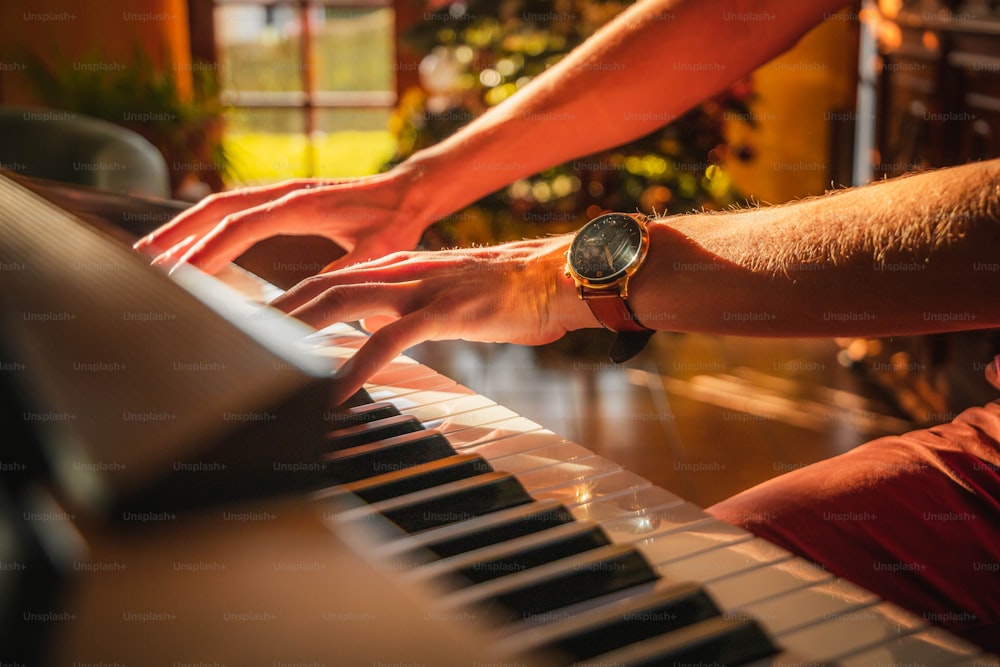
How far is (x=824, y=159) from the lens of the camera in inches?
188

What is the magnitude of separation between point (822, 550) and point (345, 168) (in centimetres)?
467

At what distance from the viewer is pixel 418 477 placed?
681 mm

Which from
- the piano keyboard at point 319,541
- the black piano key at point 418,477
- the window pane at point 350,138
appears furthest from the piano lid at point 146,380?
the window pane at point 350,138

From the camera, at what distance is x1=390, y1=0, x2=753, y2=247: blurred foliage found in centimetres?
312

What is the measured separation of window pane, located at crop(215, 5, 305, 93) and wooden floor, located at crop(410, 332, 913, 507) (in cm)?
215

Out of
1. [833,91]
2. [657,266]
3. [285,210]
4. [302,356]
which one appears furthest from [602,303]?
[833,91]

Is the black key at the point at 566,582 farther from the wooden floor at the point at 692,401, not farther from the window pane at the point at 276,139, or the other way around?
the window pane at the point at 276,139

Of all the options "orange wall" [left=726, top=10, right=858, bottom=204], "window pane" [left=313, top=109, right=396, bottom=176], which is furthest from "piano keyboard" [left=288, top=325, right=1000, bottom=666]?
"window pane" [left=313, top=109, right=396, bottom=176]

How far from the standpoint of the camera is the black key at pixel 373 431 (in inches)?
28.9

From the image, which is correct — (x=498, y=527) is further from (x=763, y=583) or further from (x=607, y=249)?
(x=607, y=249)

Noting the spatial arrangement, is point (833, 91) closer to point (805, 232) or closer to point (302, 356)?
point (805, 232)

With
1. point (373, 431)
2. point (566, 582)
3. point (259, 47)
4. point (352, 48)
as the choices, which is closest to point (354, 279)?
point (373, 431)

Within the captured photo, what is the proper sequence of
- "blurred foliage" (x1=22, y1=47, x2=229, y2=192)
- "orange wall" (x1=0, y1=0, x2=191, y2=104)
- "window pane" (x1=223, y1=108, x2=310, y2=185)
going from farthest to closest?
"window pane" (x1=223, y1=108, x2=310, y2=185)
"orange wall" (x1=0, y1=0, x2=191, y2=104)
"blurred foliage" (x1=22, y1=47, x2=229, y2=192)

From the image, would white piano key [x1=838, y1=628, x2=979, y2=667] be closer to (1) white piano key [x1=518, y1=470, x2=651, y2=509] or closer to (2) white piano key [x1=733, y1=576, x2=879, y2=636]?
(2) white piano key [x1=733, y1=576, x2=879, y2=636]
